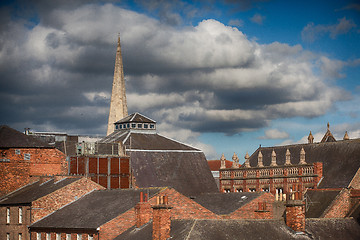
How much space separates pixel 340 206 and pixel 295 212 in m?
19.5

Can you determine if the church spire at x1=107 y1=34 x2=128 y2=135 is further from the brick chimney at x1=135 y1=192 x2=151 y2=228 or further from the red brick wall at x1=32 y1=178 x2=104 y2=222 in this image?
the brick chimney at x1=135 y1=192 x2=151 y2=228

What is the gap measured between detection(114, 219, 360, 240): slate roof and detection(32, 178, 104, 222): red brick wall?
15.5 meters

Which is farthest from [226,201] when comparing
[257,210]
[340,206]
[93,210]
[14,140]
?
[14,140]

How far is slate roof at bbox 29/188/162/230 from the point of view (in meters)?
43.0

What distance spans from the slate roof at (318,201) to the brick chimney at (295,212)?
1717cm

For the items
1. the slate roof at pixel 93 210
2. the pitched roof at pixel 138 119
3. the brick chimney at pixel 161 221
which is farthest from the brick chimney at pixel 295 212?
the pitched roof at pixel 138 119

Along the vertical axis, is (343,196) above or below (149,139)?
below

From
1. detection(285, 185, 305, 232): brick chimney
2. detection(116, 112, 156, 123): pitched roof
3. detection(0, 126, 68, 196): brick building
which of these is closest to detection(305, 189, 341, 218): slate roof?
detection(285, 185, 305, 232): brick chimney

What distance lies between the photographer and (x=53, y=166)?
6297cm

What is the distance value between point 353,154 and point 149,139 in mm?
25582

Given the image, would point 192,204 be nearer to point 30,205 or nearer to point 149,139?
point 30,205

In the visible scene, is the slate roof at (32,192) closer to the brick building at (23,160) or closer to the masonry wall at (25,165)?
the masonry wall at (25,165)

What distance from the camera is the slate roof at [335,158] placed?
6081cm

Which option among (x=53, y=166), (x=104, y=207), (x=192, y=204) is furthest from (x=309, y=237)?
(x=53, y=166)
